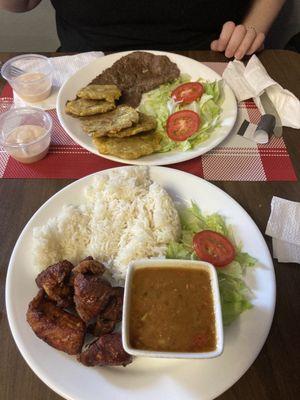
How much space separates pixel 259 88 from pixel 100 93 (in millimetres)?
1122

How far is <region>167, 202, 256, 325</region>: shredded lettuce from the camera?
4.86 feet

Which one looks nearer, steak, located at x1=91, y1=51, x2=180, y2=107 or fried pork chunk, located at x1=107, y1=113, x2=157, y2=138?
fried pork chunk, located at x1=107, y1=113, x2=157, y2=138

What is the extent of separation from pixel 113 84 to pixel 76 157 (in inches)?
28.8

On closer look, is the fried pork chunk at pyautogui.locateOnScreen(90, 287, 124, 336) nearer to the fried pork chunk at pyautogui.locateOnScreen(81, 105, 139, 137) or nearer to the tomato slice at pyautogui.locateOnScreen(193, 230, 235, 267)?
the tomato slice at pyautogui.locateOnScreen(193, 230, 235, 267)

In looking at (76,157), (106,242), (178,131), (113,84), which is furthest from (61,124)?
(106,242)

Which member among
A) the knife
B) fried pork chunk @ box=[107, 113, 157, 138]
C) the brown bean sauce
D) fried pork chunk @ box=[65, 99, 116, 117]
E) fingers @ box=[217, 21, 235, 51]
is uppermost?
fingers @ box=[217, 21, 235, 51]

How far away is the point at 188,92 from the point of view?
2.62 m

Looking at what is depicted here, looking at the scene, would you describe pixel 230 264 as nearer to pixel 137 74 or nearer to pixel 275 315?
pixel 275 315

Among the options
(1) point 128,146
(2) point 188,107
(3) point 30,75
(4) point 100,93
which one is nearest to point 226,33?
(2) point 188,107

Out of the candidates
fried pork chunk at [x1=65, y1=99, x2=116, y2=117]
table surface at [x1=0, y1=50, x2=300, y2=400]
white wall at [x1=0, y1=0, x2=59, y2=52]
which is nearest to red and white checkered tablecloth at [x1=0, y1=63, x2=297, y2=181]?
table surface at [x1=0, y1=50, x2=300, y2=400]

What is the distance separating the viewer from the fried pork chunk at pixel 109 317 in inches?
56.8

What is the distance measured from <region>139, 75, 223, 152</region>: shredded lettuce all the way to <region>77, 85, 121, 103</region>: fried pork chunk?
0.74 ft

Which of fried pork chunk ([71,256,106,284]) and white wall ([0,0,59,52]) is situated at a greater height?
fried pork chunk ([71,256,106,284])

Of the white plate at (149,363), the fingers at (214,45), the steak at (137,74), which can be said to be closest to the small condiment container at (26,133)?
the steak at (137,74)
